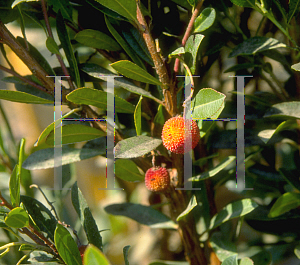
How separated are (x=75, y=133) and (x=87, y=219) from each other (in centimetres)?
14

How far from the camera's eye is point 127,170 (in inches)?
23.4

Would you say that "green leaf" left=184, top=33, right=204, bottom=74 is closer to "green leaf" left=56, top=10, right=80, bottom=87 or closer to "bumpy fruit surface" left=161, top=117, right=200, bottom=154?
"bumpy fruit surface" left=161, top=117, right=200, bottom=154

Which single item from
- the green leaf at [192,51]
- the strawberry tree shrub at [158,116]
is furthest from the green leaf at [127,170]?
the green leaf at [192,51]

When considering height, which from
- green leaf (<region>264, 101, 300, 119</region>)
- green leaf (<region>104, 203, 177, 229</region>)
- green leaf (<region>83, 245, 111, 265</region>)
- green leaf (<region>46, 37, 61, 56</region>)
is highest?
green leaf (<region>46, 37, 61, 56</region>)

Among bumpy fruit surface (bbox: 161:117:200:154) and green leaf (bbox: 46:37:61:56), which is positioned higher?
green leaf (bbox: 46:37:61:56)

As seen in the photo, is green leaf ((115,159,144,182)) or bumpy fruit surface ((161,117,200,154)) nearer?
bumpy fruit surface ((161,117,200,154))

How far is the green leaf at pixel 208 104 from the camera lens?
1.36 ft

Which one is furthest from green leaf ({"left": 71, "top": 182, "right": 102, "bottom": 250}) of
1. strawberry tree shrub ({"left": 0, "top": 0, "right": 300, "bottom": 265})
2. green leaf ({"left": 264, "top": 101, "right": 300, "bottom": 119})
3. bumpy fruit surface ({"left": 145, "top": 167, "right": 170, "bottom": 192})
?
green leaf ({"left": 264, "top": 101, "right": 300, "bottom": 119})

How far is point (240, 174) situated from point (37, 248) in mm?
410

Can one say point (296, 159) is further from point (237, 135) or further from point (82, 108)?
point (82, 108)

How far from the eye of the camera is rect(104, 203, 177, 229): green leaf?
2.15 feet

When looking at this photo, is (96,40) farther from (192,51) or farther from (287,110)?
(287,110)

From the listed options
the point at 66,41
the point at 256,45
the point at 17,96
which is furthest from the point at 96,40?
the point at 256,45

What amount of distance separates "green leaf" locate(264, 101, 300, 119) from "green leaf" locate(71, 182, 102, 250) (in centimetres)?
34
